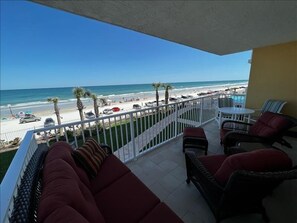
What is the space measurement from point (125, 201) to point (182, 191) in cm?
103

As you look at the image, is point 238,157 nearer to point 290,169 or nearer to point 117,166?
point 290,169

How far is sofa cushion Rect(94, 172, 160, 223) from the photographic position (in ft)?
3.64

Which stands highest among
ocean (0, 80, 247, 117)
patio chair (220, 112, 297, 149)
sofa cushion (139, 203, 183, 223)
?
patio chair (220, 112, 297, 149)

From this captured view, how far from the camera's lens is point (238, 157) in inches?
46.1

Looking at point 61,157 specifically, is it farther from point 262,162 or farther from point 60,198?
point 262,162

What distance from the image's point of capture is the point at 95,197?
51.3 inches

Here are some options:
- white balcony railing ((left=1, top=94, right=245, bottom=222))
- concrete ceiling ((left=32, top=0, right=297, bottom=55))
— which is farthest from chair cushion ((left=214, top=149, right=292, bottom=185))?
concrete ceiling ((left=32, top=0, right=297, bottom=55))

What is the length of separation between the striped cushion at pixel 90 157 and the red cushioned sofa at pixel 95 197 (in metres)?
0.08

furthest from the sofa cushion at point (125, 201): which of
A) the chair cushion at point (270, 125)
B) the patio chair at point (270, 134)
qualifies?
the chair cushion at point (270, 125)

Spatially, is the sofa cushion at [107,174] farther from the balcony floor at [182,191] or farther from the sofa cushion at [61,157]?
the balcony floor at [182,191]

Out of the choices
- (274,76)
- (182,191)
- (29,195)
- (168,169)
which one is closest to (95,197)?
(29,195)

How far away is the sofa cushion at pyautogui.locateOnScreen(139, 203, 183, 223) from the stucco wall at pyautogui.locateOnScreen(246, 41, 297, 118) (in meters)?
4.57

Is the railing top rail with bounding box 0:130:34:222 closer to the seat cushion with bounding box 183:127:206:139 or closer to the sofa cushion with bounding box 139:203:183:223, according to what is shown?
the sofa cushion with bounding box 139:203:183:223

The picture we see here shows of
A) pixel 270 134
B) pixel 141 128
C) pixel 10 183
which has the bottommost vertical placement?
pixel 141 128
